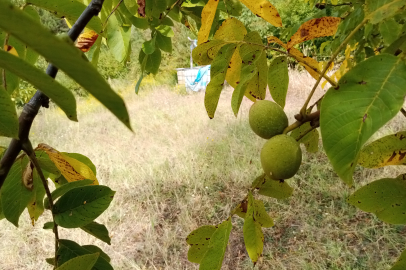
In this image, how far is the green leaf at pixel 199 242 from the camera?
2.59ft

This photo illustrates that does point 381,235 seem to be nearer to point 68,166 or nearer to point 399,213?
point 399,213

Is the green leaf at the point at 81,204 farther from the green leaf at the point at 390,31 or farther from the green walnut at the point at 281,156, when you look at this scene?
the green leaf at the point at 390,31

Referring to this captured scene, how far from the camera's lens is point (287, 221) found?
107 inches

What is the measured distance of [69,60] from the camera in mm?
185

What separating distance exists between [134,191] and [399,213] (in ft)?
10.4

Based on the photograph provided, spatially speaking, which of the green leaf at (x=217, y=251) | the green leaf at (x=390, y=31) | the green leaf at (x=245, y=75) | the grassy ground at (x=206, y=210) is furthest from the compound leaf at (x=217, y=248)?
the grassy ground at (x=206, y=210)

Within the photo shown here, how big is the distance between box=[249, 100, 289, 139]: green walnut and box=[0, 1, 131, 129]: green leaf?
1.50 ft

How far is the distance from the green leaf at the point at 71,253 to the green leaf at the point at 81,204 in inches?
1.6

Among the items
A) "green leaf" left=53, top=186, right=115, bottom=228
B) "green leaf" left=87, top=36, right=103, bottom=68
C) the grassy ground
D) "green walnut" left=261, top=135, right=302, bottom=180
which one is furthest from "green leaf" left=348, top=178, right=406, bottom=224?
the grassy ground

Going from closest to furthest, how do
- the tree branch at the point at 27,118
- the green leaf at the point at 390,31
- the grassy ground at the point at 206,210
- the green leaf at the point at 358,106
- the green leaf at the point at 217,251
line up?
the green leaf at the point at 358,106, the tree branch at the point at 27,118, the green leaf at the point at 217,251, the green leaf at the point at 390,31, the grassy ground at the point at 206,210

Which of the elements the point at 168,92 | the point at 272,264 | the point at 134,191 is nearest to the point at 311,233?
the point at 272,264

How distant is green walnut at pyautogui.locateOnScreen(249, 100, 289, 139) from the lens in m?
0.61

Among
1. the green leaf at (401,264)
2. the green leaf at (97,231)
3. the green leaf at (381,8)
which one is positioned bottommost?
the green leaf at (401,264)

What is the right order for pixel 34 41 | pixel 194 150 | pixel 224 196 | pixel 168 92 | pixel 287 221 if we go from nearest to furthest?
pixel 34 41 → pixel 287 221 → pixel 224 196 → pixel 194 150 → pixel 168 92
